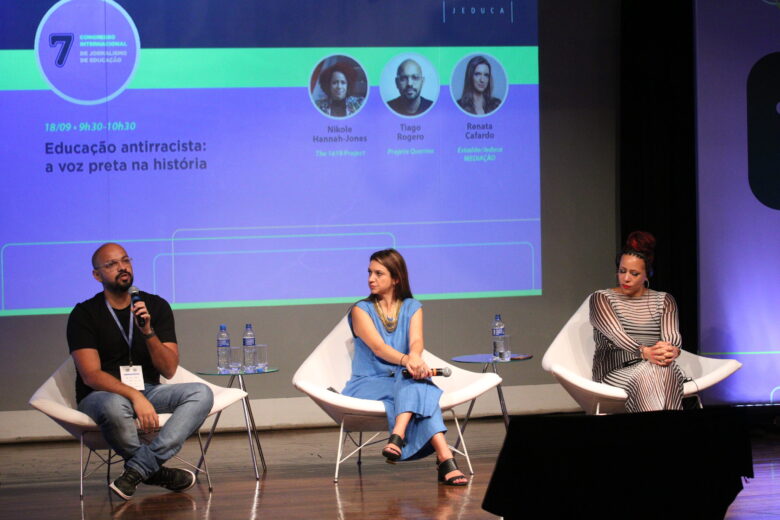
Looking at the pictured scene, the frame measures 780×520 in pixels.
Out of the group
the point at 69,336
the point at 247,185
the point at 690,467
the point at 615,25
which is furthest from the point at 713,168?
the point at 690,467

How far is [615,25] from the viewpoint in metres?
6.95

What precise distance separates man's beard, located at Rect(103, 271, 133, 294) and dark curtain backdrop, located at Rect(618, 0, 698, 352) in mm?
3514

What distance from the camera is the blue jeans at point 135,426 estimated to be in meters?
4.44

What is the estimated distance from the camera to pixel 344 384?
5.25 meters

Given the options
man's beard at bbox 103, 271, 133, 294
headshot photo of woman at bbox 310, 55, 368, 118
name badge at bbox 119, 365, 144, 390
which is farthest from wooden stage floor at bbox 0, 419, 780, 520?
headshot photo of woman at bbox 310, 55, 368, 118

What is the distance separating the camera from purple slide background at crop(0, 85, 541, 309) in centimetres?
629

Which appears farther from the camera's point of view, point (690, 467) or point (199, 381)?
point (199, 381)

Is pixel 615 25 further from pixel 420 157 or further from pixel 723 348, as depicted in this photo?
pixel 723 348

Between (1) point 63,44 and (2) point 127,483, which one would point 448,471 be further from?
(1) point 63,44

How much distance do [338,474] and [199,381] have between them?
861mm

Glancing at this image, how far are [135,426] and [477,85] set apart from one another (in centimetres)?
346

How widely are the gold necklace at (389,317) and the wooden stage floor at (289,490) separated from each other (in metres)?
0.74

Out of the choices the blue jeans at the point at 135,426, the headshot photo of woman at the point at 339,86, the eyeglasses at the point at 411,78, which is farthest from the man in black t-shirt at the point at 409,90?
the blue jeans at the point at 135,426

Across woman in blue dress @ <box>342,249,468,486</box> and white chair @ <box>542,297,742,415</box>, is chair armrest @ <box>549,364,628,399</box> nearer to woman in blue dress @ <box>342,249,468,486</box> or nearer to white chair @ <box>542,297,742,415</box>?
white chair @ <box>542,297,742,415</box>
